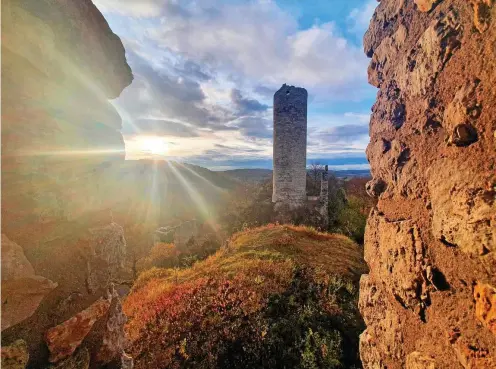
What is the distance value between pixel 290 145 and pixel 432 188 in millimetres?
17431

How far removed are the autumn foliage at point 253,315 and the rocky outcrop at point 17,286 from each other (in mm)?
3637

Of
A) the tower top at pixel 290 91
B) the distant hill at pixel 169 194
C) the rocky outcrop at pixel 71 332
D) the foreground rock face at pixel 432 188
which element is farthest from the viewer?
the distant hill at pixel 169 194

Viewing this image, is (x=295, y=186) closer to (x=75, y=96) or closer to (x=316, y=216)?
(x=316, y=216)

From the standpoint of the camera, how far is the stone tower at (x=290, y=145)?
1898cm

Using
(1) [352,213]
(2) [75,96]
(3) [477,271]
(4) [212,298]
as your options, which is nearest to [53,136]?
(2) [75,96]

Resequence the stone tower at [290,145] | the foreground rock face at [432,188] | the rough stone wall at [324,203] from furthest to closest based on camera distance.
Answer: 1. the rough stone wall at [324,203]
2. the stone tower at [290,145]
3. the foreground rock face at [432,188]

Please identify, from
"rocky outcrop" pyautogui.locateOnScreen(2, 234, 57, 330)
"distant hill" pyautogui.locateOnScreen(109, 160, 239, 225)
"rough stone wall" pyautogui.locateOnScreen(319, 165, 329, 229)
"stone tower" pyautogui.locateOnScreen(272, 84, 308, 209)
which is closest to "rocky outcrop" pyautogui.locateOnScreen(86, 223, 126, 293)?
"rocky outcrop" pyautogui.locateOnScreen(2, 234, 57, 330)

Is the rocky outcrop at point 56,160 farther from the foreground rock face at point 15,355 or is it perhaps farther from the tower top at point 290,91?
the tower top at point 290,91

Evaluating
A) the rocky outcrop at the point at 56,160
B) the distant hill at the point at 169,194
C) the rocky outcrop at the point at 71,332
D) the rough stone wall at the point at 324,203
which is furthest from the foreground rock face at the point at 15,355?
the distant hill at the point at 169,194

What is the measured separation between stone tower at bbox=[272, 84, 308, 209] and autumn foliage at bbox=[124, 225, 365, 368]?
1050cm

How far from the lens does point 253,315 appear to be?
19.5 ft

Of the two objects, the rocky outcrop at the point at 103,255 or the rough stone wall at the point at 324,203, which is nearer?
the rocky outcrop at the point at 103,255

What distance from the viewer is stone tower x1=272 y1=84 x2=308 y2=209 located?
1898cm

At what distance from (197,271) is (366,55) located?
8362 mm
